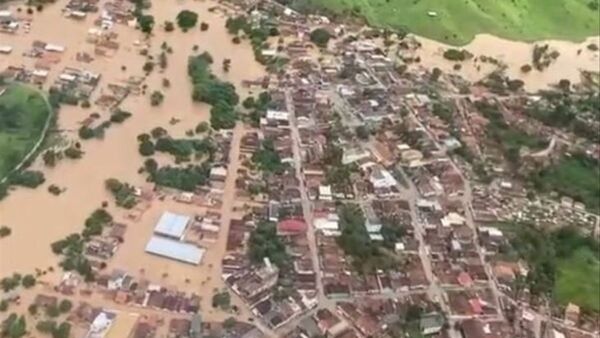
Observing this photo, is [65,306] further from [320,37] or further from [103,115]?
[320,37]

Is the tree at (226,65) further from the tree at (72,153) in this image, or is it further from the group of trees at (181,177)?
the tree at (72,153)

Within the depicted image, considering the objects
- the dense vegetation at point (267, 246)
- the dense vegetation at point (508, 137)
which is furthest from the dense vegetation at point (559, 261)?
the dense vegetation at point (267, 246)

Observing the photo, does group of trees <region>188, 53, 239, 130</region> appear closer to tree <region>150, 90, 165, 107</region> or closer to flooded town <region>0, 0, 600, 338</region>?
flooded town <region>0, 0, 600, 338</region>

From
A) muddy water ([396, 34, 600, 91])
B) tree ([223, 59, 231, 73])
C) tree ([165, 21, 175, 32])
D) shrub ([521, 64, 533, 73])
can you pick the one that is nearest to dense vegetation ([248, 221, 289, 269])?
tree ([223, 59, 231, 73])

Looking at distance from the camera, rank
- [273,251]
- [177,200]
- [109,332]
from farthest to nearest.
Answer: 1. [177,200]
2. [273,251]
3. [109,332]

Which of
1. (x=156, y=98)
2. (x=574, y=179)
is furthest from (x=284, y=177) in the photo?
(x=574, y=179)

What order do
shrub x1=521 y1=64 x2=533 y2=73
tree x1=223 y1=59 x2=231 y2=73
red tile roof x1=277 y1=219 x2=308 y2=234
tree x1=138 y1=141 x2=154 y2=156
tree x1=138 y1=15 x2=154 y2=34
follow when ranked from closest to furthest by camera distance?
red tile roof x1=277 y1=219 x2=308 y2=234 < tree x1=138 y1=141 x2=154 y2=156 < tree x1=223 y1=59 x2=231 y2=73 < tree x1=138 y1=15 x2=154 y2=34 < shrub x1=521 y1=64 x2=533 y2=73

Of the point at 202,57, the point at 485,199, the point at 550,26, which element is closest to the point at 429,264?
the point at 485,199

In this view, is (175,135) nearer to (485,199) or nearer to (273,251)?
(273,251)
